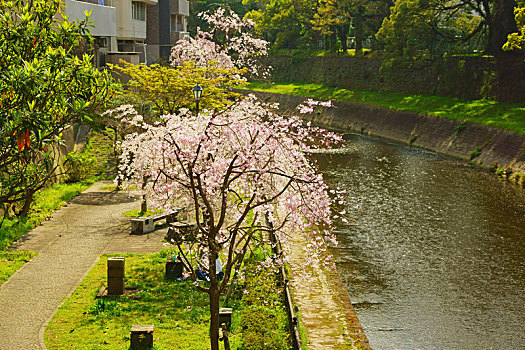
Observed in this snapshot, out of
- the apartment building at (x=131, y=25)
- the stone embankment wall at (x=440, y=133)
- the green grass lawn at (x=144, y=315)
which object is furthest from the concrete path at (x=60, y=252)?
the stone embankment wall at (x=440, y=133)

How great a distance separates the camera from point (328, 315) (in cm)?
1869

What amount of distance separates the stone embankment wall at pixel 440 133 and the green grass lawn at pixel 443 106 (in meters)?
0.78

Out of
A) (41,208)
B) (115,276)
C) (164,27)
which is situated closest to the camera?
(115,276)

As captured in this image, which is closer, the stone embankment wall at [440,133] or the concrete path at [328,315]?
the concrete path at [328,315]

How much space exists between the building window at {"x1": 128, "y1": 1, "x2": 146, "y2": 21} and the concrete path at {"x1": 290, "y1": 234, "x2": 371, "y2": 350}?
42068 mm

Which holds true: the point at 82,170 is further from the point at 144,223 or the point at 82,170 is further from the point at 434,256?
the point at 434,256

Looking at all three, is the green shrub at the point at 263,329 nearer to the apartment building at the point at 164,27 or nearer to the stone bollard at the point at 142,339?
the stone bollard at the point at 142,339

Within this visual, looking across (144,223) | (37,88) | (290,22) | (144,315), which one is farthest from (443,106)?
(37,88)

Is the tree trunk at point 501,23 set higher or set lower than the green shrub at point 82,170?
higher

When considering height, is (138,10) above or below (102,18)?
above

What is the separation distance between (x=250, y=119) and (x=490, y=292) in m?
10.5

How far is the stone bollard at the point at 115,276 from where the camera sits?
722 inches

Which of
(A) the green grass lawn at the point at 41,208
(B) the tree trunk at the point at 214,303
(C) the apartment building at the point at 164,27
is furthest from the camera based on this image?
(C) the apartment building at the point at 164,27

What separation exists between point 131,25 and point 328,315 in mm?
41630
